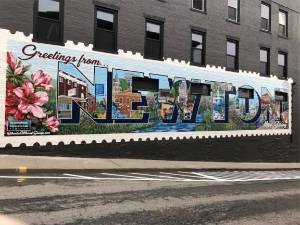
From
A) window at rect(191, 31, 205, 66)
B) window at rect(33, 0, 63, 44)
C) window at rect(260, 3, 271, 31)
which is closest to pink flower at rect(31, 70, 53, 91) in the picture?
window at rect(33, 0, 63, 44)

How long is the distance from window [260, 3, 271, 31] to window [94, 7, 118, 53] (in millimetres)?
12398

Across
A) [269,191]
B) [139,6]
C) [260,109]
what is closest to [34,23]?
[139,6]

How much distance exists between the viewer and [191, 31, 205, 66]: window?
25.3m

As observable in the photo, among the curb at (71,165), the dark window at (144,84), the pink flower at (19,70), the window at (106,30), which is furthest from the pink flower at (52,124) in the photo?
the dark window at (144,84)

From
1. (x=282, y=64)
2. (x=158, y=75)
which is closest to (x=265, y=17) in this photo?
(x=282, y=64)

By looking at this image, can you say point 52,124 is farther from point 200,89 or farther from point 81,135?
point 200,89

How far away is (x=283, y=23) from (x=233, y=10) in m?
5.83

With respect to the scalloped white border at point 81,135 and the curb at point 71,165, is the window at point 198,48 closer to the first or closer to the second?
the scalloped white border at point 81,135

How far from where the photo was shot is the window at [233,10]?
91.5ft

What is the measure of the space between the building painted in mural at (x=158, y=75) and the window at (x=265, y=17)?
85mm

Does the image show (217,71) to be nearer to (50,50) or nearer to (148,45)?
(148,45)

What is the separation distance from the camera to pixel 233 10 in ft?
92.3

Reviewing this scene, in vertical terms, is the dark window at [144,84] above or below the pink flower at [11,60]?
below

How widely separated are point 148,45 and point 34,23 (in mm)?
6184
